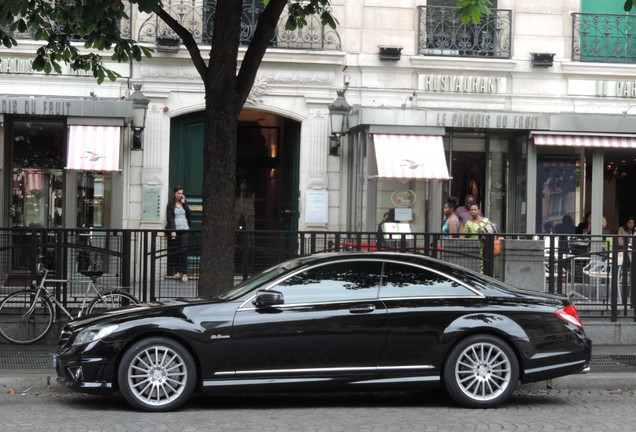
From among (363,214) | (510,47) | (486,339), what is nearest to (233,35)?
(486,339)

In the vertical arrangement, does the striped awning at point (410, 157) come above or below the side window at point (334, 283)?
above

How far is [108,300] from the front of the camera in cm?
1248

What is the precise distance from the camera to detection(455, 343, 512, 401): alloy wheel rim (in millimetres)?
8695

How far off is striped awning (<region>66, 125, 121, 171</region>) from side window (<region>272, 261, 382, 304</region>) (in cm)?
1000

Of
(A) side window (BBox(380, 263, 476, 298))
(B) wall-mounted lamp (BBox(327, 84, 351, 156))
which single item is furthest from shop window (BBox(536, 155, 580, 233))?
(A) side window (BBox(380, 263, 476, 298))

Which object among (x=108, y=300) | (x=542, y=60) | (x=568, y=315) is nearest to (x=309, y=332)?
(x=568, y=315)

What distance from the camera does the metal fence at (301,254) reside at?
40.4 feet

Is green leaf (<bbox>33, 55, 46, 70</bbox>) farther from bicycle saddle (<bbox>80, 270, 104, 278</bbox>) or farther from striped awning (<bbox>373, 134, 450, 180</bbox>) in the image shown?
striped awning (<bbox>373, 134, 450, 180</bbox>)

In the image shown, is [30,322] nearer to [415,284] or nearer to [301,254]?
[301,254]

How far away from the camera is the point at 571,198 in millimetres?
19969

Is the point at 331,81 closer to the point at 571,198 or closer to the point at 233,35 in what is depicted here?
the point at 571,198

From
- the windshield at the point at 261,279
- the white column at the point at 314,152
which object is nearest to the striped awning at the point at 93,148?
the white column at the point at 314,152

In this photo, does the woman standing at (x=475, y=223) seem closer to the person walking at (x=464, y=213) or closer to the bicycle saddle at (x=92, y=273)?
the person walking at (x=464, y=213)

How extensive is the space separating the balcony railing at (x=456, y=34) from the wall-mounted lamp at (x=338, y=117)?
7.09ft
